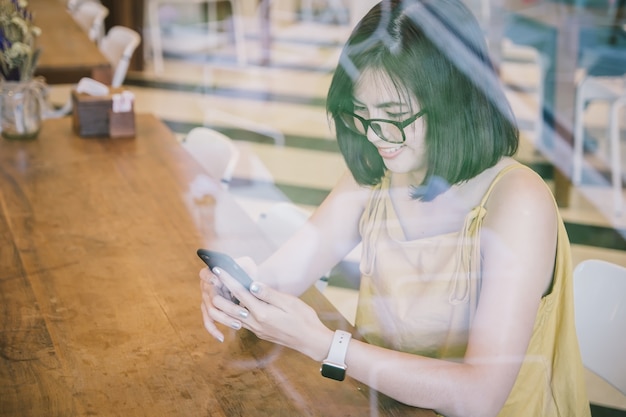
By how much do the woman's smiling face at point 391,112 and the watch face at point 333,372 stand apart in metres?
0.34

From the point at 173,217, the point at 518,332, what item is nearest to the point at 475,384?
the point at 518,332

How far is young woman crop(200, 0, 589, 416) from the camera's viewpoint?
1.21m

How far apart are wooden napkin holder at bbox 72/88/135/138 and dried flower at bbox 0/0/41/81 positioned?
176 mm

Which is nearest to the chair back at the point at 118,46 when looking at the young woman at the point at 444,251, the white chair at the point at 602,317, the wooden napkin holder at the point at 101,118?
the wooden napkin holder at the point at 101,118

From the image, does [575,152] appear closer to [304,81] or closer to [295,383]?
[304,81]

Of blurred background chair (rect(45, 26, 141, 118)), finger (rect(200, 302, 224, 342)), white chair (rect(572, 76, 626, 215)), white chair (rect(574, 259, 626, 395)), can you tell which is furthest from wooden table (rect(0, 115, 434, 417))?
white chair (rect(572, 76, 626, 215))

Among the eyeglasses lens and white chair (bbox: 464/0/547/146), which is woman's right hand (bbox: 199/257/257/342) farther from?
white chair (bbox: 464/0/547/146)

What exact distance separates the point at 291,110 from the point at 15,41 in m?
2.75

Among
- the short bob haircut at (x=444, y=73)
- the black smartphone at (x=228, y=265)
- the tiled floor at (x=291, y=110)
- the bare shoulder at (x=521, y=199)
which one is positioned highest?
the short bob haircut at (x=444, y=73)

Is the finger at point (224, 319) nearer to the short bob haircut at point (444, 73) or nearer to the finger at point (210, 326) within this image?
the finger at point (210, 326)

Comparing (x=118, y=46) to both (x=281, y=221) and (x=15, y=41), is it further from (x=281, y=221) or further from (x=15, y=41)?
(x=281, y=221)

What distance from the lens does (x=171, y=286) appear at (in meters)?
1.54

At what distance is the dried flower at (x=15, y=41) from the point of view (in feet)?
7.29

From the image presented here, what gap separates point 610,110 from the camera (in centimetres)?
382
